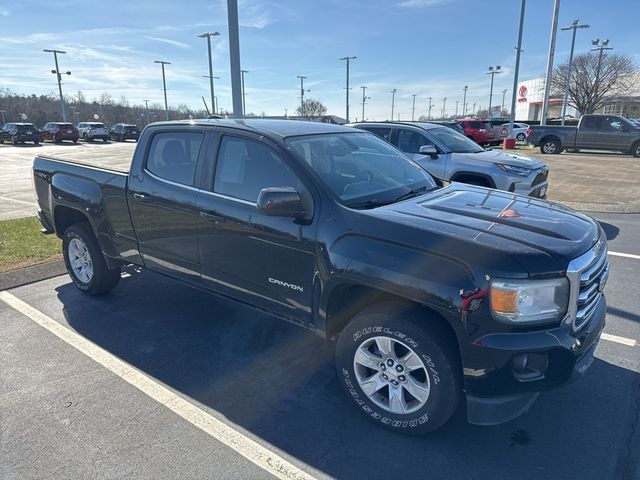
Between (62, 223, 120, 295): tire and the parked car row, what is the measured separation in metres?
31.6

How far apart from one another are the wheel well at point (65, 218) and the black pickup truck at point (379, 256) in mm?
929

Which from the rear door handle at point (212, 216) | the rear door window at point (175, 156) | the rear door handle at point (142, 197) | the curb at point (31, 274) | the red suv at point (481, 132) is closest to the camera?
the rear door handle at point (212, 216)

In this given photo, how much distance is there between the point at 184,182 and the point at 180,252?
0.60 meters

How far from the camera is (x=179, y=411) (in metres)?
2.99

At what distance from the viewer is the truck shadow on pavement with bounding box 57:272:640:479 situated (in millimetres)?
2535

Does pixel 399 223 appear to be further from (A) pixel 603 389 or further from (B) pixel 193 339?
(B) pixel 193 339

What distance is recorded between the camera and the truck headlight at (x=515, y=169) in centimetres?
729

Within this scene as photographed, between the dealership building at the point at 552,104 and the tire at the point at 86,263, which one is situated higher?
the dealership building at the point at 552,104

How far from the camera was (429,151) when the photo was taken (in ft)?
23.9

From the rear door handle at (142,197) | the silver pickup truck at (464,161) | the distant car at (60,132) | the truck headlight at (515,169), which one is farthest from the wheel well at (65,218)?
the distant car at (60,132)

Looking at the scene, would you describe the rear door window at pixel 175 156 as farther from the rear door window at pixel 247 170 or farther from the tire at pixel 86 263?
the tire at pixel 86 263

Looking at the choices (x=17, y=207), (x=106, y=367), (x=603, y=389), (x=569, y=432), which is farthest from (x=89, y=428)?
(x=17, y=207)

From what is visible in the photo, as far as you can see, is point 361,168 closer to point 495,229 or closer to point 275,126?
point 275,126

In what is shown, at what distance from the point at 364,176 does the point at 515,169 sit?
489 centimetres
